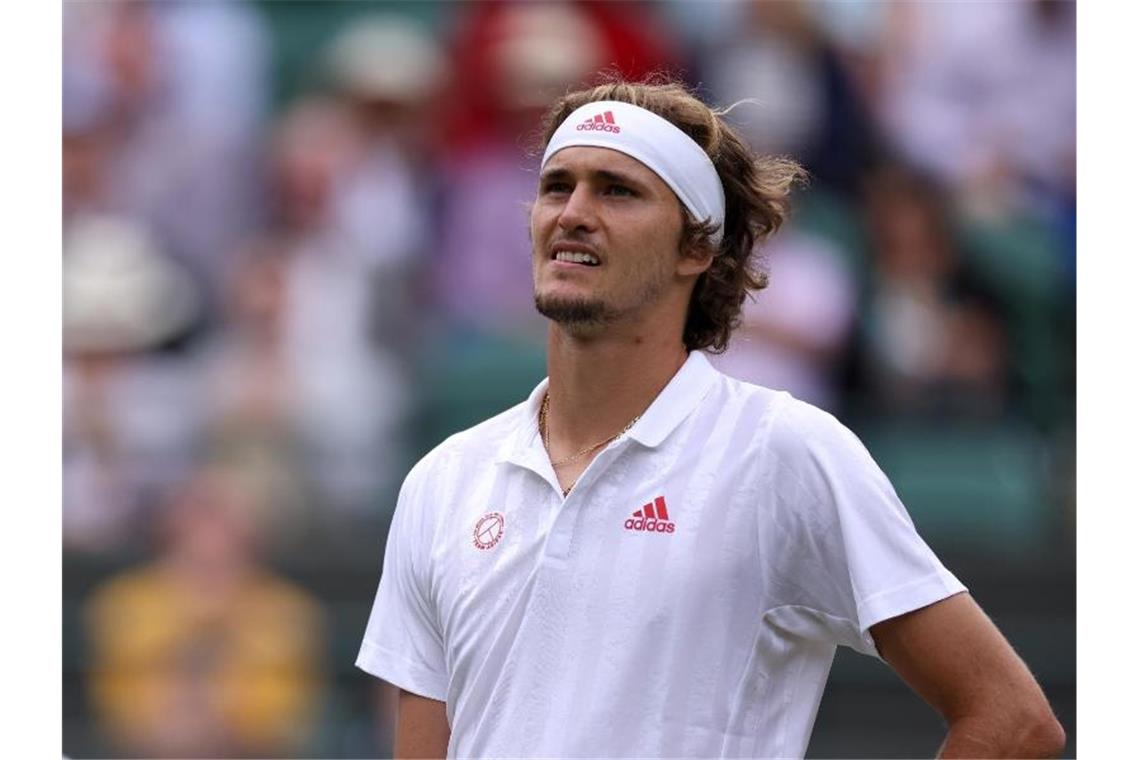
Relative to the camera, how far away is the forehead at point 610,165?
3.64 meters

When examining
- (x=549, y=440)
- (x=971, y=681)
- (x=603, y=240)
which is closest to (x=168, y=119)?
(x=549, y=440)

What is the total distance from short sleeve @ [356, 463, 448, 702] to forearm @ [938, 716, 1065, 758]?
1.01 meters

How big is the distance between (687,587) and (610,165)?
796 millimetres

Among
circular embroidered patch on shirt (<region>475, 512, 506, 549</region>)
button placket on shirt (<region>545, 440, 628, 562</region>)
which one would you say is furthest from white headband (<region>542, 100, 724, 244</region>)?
circular embroidered patch on shirt (<region>475, 512, 506, 549</region>)

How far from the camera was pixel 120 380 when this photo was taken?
8.45m

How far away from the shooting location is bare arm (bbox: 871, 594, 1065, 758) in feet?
10.7

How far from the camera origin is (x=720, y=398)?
11.8 ft

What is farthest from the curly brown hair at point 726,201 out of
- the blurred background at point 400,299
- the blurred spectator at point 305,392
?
the blurred spectator at point 305,392

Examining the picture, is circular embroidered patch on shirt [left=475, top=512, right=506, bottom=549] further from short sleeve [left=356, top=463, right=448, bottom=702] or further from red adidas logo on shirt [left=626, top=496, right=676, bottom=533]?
red adidas logo on shirt [left=626, top=496, right=676, bottom=533]

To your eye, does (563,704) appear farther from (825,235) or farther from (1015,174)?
(1015,174)

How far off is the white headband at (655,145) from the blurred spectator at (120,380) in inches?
179

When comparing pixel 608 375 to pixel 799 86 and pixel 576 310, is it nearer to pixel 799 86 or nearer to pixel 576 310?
pixel 576 310

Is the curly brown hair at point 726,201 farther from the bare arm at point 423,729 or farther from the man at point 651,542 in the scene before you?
the bare arm at point 423,729
